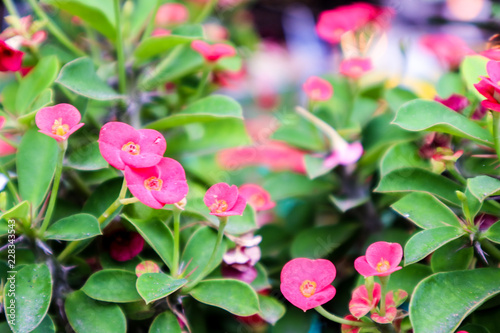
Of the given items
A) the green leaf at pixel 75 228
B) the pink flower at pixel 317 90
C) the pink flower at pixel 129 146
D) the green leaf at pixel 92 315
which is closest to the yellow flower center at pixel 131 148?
the pink flower at pixel 129 146

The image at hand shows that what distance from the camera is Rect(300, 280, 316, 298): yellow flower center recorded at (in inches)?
24.4

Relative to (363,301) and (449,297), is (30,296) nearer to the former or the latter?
(363,301)

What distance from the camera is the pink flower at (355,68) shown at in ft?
3.13

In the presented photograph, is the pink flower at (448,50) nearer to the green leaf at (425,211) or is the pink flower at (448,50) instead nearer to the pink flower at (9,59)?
the green leaf at (425,211)

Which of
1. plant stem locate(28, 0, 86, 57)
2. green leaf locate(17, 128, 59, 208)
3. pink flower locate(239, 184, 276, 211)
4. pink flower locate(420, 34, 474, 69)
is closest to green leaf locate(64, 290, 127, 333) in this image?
green leaf locate(17, 128, 59, 208)

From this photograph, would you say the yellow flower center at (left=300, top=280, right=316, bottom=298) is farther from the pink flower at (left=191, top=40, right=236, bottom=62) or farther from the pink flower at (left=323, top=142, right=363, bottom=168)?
the pink flower at (left=191, top=40, right=236, bottom=62)

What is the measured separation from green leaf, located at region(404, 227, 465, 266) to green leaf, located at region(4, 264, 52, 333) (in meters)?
0.48

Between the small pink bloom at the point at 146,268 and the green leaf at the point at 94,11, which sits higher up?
the green leaf at the point at 94,11

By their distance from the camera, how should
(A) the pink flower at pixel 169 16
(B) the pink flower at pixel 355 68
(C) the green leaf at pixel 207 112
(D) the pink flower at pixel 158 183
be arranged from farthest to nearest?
(A) the pink flower at pixel 169 16, (B) the pink flower at pixel 355 68, (C) the green leaf at pixel 207 112, (D) the pink flower at pixel 158 183

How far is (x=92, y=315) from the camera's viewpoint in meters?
0.67

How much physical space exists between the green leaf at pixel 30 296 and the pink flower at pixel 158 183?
200 mm

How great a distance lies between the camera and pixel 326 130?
0.89 m

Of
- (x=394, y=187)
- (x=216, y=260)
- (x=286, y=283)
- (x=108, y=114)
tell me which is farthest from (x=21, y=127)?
(x=394, y=187)

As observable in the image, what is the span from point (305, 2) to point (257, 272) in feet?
5.63
